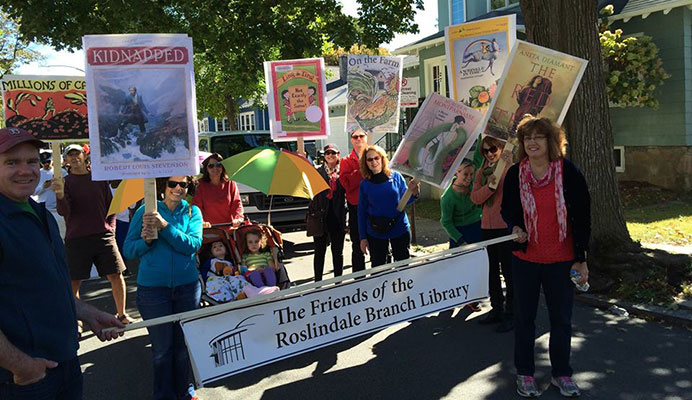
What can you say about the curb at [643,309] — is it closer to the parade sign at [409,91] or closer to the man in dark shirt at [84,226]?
the man in dark shirt at [84,226]

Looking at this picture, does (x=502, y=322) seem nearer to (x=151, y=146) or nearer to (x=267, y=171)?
(x=267, y=171)

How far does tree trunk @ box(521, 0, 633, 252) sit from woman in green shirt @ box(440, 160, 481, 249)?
5.80 ft

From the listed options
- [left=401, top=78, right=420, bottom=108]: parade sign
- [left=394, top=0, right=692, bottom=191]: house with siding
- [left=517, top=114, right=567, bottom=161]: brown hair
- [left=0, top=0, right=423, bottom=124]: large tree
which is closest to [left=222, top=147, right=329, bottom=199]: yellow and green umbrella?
[left=517, top=114, right=567, bottom=161]: brown hair

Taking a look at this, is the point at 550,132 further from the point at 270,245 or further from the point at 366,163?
the point at 270,245

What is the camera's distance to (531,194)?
4.04 m

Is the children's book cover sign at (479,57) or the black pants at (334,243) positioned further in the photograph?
the black pants at (334,243)

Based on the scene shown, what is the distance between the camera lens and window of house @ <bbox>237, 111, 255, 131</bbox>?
40.5 m

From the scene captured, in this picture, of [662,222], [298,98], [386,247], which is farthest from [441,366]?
[662,222]

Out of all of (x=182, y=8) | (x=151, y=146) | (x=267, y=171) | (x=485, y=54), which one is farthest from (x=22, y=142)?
(x=182, y=8)

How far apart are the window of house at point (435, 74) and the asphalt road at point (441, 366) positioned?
13299 mm

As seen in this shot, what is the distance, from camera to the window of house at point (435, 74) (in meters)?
18.4

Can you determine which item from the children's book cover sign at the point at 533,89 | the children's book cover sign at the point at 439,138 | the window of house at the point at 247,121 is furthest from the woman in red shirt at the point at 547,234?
the window of house at the point at 247,121

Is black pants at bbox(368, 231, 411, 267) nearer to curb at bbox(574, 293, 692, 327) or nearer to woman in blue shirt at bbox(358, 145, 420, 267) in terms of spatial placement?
woman in blue shirt at bbox(358, 145, 420, 267)

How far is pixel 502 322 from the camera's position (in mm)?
5691
